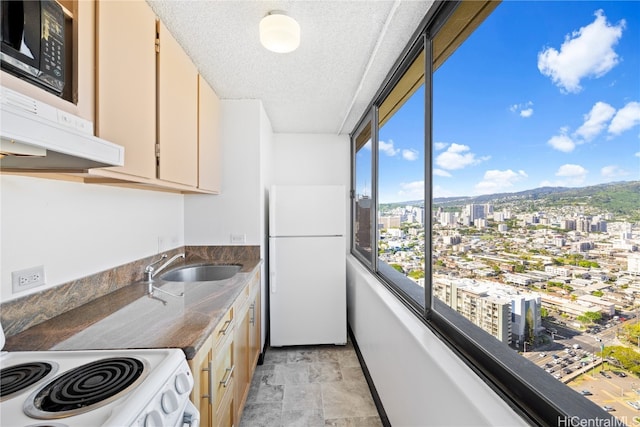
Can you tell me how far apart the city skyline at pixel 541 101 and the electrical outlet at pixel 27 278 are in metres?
1.84

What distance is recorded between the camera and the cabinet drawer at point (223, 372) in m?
1.35

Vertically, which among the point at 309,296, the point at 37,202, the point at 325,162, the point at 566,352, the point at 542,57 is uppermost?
the point at 325,162

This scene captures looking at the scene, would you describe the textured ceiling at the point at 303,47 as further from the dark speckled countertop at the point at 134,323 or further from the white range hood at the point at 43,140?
the dark speckled countertop at the point at 134,323

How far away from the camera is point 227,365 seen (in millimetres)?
1539

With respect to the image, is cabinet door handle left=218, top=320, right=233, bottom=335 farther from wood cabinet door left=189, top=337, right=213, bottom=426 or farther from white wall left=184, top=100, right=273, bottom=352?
white wall left=184, top=100, right=273, bottom=352

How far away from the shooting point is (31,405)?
2.39ft

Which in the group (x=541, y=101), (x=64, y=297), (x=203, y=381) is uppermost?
(x=541, y=101)

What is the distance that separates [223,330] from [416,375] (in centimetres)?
97

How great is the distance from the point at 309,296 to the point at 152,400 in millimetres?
2233

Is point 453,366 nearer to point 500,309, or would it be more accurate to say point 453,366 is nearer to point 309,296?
point 500,309

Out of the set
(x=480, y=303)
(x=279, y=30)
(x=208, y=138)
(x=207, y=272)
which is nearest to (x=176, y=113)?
(x=208, y=138)

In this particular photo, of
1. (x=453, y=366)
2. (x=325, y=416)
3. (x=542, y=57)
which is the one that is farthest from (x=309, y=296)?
(x=542, y=57)

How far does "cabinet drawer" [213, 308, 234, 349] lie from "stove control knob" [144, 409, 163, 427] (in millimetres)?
547

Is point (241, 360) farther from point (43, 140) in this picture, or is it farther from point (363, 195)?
point (363, 195)
